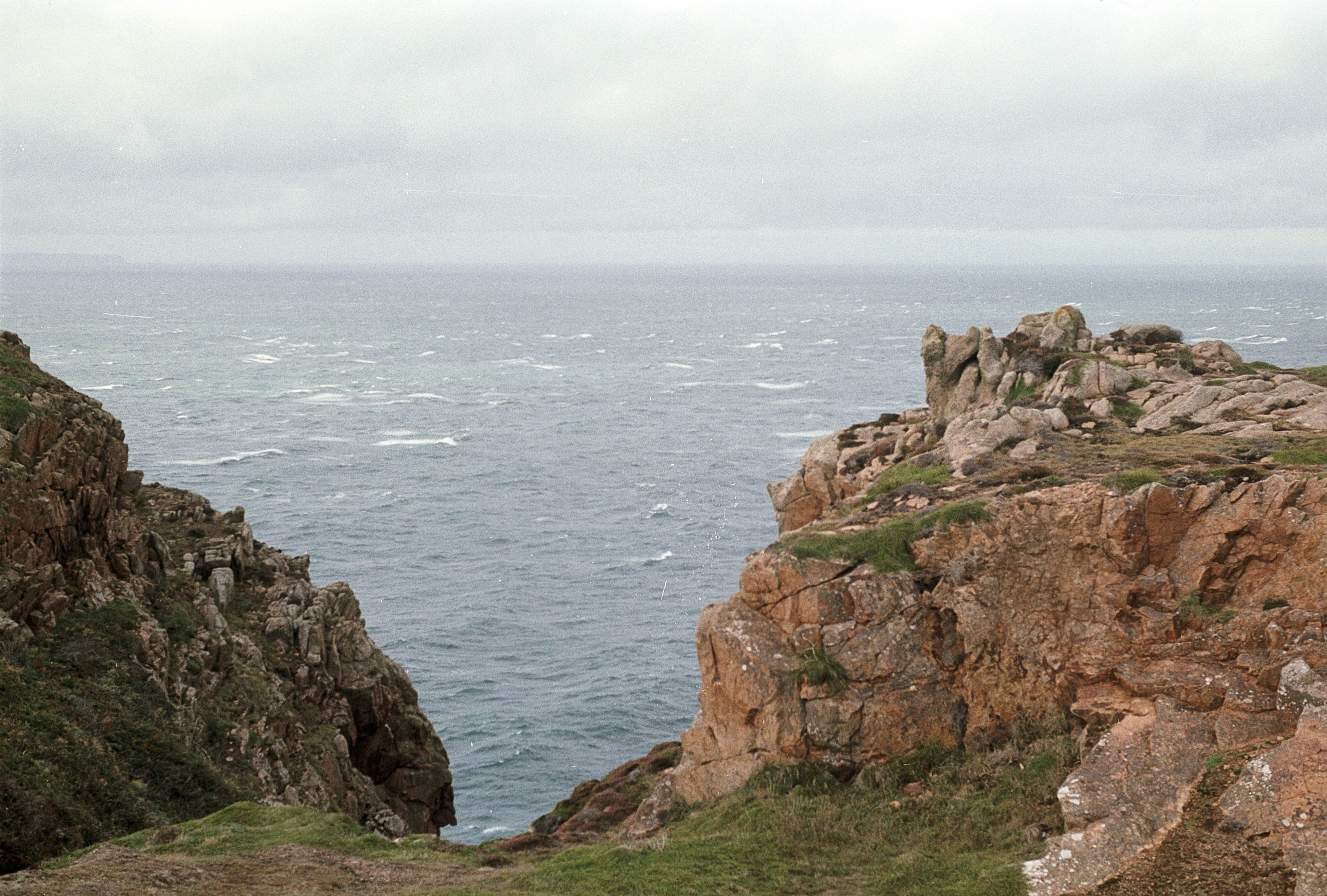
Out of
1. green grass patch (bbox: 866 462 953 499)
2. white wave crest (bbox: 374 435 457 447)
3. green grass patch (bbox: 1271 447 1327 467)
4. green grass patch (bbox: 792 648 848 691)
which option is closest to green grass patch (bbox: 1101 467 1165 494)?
green grass patch (bbox: 1271 447 1327 467)

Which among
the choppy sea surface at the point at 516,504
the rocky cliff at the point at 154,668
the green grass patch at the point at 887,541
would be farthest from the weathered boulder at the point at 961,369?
the choppy sea surface at the point at 516,504

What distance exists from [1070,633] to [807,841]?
7921 mm

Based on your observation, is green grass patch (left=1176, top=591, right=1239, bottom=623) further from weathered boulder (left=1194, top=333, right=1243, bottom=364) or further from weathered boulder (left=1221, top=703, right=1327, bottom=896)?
weathered boulder (left=1194, top=333, right=1243, bottom=364)

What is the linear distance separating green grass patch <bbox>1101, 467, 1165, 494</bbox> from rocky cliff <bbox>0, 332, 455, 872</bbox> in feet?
82.0

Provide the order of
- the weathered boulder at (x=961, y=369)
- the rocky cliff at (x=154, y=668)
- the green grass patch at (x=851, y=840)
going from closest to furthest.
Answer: the green grass patch at (x=851, y=840)
the rocky cliff at (x=154, y=668)
the weathered boulder at (x=961, y=369)

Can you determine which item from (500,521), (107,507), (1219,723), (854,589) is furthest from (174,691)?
(500,521)

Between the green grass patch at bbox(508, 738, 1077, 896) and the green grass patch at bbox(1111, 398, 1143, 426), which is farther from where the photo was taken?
the green grass patch at bbox(1111, 398, 1143, 426)

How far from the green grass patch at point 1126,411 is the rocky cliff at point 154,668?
28.1 metres

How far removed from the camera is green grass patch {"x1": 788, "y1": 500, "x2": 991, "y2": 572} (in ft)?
87.4

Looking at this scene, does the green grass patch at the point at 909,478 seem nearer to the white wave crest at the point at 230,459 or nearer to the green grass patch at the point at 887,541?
the green grass patch at the point at 887,541

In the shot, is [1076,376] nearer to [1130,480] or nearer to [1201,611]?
[1130,480]

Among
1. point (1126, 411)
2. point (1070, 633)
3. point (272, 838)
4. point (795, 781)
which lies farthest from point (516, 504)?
point (1070, 633)

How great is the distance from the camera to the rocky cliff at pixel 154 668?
28547mm

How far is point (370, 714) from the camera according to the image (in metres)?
41.9
